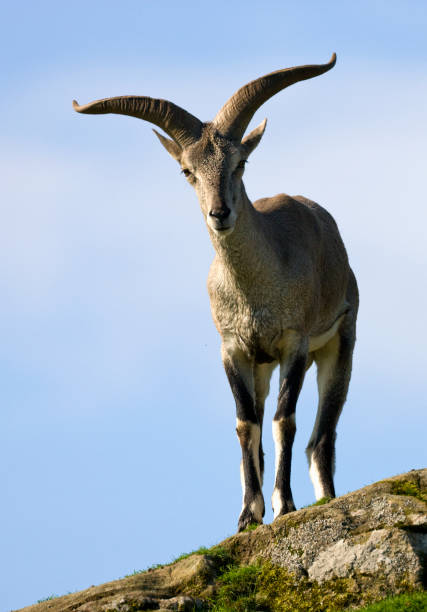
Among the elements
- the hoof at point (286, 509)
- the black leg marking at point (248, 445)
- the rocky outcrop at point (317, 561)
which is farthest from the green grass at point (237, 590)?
the black leg marking at point (248, 445)

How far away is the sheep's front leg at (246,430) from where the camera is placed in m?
12.6

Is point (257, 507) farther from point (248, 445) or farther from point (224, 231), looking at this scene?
point (224, 231)

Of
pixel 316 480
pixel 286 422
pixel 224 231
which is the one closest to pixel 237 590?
pixel 286 422

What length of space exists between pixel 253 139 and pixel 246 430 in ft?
11.8

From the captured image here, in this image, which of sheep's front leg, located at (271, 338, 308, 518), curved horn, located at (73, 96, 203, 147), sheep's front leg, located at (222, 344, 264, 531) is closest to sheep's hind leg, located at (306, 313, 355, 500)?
sheep's front leg, located at (222, 344, 264, 531)

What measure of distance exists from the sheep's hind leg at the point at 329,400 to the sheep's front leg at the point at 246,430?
1.60m

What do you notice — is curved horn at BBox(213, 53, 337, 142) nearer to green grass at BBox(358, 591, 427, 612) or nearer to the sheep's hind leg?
the sheep's hind leg

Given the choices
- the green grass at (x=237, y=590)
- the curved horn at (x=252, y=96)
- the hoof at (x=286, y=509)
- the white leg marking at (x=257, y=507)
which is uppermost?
the curved horn at (x=252, y=96)

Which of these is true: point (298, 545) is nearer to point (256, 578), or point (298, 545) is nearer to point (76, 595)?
point (256, 578)

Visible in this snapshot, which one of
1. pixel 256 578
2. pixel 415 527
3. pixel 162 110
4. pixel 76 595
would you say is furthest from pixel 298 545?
pixel 162 110

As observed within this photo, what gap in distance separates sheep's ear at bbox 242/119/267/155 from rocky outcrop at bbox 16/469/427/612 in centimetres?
447

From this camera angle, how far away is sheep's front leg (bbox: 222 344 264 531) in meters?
12.6

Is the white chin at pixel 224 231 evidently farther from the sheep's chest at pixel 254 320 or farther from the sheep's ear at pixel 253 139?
the sheep's ear at pixel 253 139

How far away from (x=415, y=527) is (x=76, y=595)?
3774 mm
